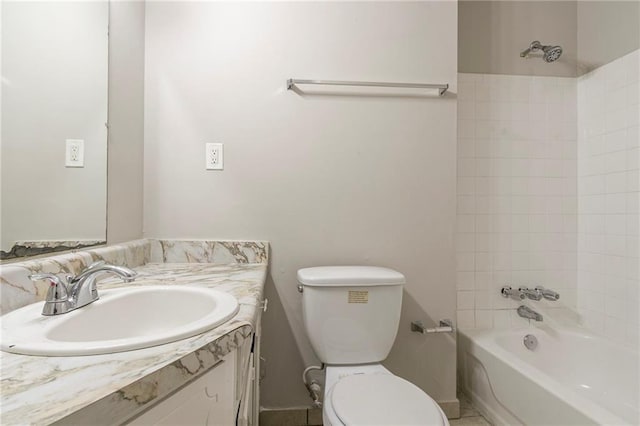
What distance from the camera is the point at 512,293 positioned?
1765mm

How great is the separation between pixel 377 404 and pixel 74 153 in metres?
1.25

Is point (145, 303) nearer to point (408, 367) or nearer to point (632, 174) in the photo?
point (408, 367)

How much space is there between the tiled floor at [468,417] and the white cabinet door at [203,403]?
134 cm

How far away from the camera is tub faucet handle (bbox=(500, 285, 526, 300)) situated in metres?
1.76

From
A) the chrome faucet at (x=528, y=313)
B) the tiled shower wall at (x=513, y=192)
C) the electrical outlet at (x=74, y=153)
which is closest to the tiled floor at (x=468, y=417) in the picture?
the tiled shower wall at (x=513, y=192)

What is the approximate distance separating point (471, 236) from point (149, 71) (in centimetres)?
191

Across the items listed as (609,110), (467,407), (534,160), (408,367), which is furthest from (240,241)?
(609,110)

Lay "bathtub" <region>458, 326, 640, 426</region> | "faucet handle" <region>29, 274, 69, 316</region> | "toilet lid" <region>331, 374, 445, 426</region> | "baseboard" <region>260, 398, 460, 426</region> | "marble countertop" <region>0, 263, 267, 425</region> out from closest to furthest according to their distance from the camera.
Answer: "marble countertop" <region>0, 263, 267, 425</region>
"faucet handle" <region>29, 274, 69, 316</region>
"toilet lid" <region>331, 374, 445, 426</region>
"bathtub" <region>458, 326, 640, 426</region>
"baseboard" <region>260, 398, 460, 426</region>

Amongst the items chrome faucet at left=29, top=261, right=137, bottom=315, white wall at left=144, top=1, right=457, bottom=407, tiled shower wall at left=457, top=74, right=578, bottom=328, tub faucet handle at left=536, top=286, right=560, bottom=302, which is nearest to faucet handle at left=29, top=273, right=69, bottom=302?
chrome faucet at left=29, top=261, right=137, bottom=315

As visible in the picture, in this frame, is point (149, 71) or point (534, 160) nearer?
point (149, 71)

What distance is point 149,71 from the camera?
4.70 ft

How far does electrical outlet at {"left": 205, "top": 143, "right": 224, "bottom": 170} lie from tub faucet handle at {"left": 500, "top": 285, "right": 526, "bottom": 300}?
1.71 m

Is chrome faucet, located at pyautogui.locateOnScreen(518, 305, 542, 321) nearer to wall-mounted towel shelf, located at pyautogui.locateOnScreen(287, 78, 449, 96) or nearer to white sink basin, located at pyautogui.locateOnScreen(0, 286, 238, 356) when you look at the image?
wall-mounted towel shelf, located at pyautogui.locateOnScreen(287, 78, 449, 96)

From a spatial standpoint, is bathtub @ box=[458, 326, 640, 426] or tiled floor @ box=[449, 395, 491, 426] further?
tiled floor @ box=[449, 395, 491, 426]
